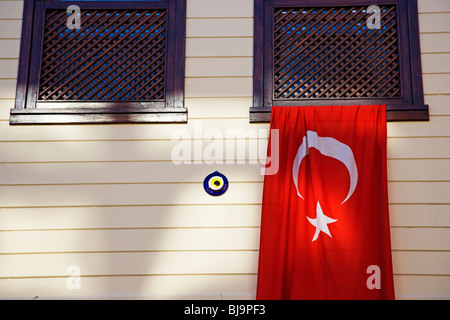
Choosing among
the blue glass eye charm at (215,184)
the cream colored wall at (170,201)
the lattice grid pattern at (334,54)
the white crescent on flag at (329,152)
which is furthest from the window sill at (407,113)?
the blue glass eye charm at (215,184)

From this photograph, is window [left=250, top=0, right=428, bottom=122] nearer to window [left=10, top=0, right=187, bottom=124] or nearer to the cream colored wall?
the cream colored wall

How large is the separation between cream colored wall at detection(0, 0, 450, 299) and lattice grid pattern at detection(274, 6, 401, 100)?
0.93 ft

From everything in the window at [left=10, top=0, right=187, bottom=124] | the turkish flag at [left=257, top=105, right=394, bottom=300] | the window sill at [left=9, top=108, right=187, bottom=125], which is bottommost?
the turkish flag at [left=257, top=105, right=394, bottom=300]

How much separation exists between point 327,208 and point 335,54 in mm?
1375

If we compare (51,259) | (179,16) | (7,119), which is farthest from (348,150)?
(7,119)

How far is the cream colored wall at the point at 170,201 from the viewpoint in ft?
12.1

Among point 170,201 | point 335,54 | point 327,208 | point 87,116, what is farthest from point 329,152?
point 87,116

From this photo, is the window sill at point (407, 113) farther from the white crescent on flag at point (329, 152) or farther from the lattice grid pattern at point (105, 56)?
the lattice grid pattern at point (105, 56)

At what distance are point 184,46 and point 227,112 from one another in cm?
71

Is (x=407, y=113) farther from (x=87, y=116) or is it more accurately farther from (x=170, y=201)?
(x=87, y=116)

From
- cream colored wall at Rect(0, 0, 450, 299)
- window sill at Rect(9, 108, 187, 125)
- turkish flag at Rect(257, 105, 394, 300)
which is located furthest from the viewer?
window sill at Rect(9, 108, 187, 125)

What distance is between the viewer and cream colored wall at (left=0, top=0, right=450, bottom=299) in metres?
3.69

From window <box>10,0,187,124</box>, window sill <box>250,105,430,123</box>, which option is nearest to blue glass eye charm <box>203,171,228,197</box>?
window <box>10,0,187,124</box>

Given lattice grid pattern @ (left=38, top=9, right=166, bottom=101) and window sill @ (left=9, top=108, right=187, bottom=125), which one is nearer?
window sill @ (left=9, top=108, right=187, bottom=125)
